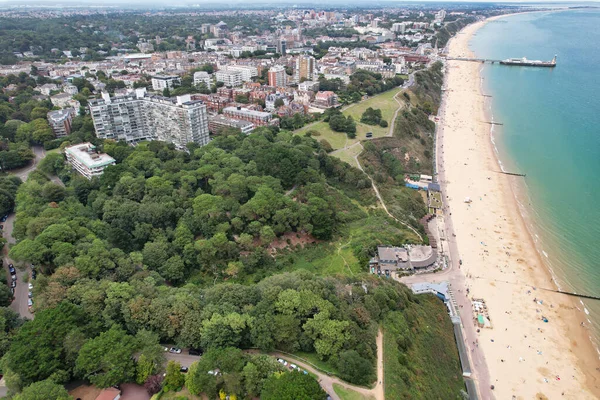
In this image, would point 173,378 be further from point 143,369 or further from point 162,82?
point 162,82

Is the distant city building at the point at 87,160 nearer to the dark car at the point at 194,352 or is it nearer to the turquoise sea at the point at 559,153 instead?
the dark car at the point at 194,352

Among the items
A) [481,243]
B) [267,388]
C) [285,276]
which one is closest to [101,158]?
[285,276]

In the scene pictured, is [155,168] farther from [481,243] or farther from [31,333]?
[481,243]

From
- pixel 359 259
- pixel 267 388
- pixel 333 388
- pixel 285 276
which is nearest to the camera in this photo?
pixel 267 388

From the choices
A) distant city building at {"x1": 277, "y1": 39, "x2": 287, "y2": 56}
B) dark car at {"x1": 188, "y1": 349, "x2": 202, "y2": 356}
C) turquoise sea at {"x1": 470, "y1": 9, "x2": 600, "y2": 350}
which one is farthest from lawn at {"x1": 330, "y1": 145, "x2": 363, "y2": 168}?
distant city building at {"x1": 277, "y1": 39, "x2": 287, "y2": 56}

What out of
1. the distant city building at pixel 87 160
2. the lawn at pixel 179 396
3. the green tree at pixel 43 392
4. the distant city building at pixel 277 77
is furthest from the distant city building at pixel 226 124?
the green tree at pixel 43 392

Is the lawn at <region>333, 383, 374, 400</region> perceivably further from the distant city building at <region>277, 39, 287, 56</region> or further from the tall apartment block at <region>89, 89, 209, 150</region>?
the distant city building at <region>277, 39, 287, 56</region>
